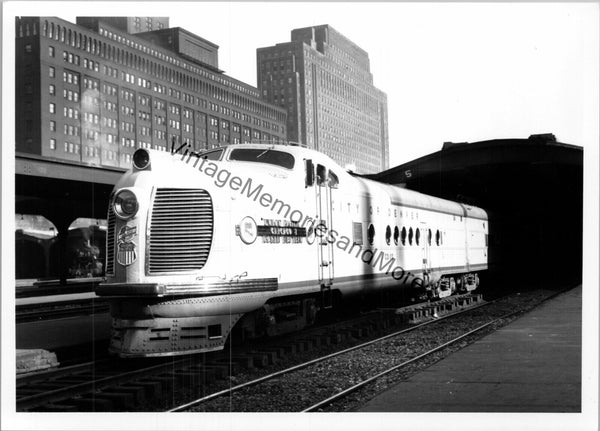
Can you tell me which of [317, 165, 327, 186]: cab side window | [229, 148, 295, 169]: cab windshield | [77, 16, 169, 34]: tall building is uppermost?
[77, 16, 169, 34]: tall building

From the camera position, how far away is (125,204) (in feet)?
29.1

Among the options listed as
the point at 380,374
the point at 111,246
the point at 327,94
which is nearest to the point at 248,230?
the point at 111,246

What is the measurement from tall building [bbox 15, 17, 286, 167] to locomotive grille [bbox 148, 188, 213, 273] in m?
2.41

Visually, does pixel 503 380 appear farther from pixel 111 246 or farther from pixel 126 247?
pixel 111 246

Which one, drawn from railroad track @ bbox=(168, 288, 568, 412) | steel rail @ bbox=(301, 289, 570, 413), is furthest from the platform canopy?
railroad track @ bbox=(168, 288, 568, 412)

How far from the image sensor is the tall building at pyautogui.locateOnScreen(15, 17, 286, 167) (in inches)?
383

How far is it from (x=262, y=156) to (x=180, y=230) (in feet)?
8.78

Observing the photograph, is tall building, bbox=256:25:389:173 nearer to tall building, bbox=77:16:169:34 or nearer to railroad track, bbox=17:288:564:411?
tall building, bbox=77:16:169:34

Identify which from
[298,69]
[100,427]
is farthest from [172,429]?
[298,69]

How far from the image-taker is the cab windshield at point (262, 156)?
1078 centimetres

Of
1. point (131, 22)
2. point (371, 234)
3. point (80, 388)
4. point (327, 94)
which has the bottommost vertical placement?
point (80, 388)

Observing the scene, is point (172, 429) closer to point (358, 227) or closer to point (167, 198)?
point (167, 198)

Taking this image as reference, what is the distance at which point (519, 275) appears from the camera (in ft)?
79.9

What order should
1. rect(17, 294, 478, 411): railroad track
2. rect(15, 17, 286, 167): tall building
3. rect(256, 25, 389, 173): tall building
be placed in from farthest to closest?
rect(256, 25, 389, 173): tall building
rect(15, 17, 286, 167): tall building
rect(17, 294, 478, 411): railroad track
